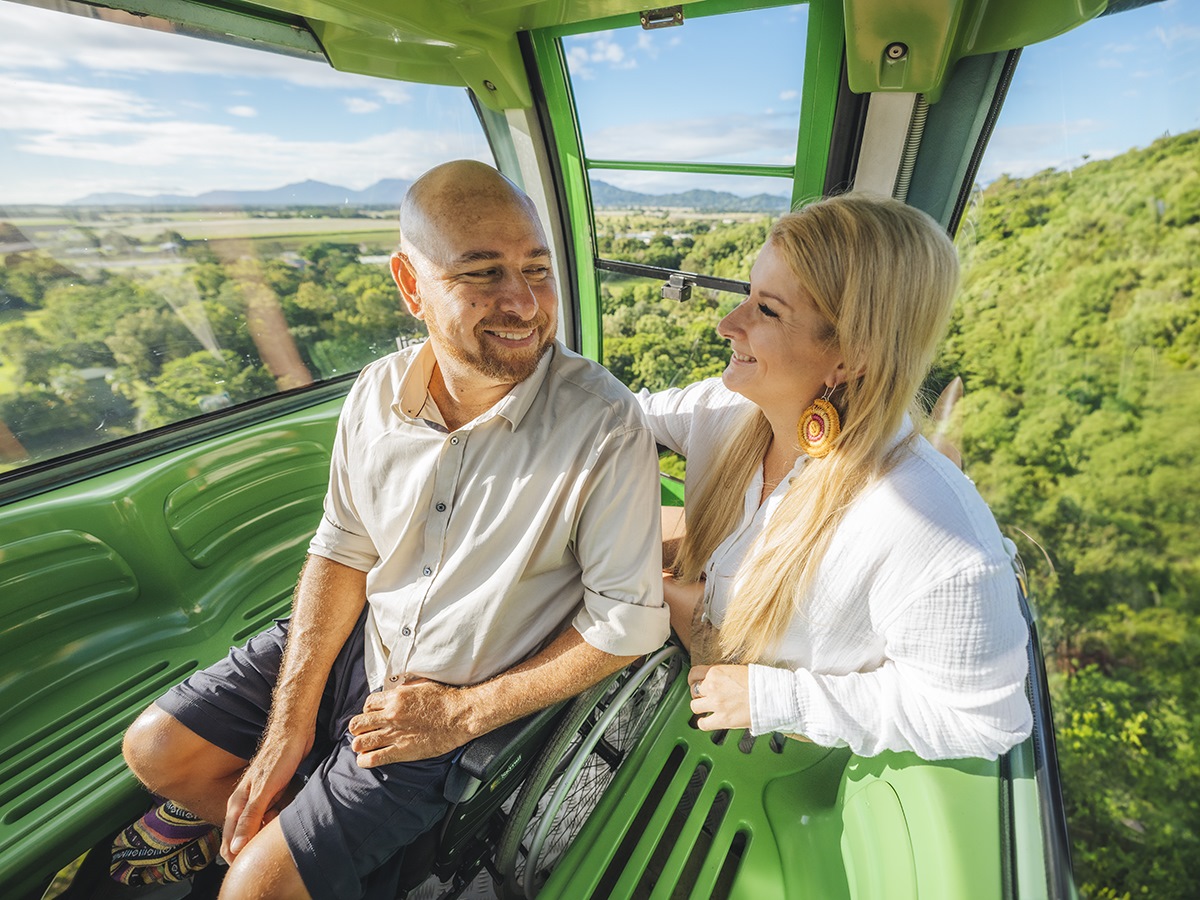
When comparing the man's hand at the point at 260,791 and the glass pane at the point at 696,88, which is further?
the glass pane at the point at 696,88

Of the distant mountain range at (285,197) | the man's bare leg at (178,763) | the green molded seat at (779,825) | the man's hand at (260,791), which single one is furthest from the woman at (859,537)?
the distant mountain range at (285,197)

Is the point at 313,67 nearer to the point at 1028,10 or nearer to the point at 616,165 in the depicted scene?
the point at 616,165

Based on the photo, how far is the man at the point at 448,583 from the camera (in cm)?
143

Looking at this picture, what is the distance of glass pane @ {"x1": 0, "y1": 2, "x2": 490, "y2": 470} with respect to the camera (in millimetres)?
2047

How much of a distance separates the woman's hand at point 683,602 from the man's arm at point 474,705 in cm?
35

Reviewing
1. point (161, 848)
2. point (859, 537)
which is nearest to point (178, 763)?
point (161, 848)

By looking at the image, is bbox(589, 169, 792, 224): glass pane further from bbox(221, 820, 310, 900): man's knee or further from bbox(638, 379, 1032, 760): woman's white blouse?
bbox(221, 820, 310, 900): man's knee

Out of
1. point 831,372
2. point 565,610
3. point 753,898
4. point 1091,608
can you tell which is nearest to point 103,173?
point 565,610

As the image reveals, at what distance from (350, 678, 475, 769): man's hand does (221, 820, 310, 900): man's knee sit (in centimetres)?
23

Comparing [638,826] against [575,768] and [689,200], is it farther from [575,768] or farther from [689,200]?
[689,200]

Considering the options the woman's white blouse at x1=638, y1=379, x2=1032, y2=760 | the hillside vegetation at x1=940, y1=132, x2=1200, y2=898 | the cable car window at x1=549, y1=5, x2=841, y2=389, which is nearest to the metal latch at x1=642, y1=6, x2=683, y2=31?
the cable car window at x1=549, y1=5, x2=841, y2=389

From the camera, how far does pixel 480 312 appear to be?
150 centimetres

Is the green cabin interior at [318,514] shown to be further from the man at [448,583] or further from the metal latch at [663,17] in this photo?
the man at [448,583]

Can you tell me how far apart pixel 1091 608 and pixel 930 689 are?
Result: 6474 millimetres
